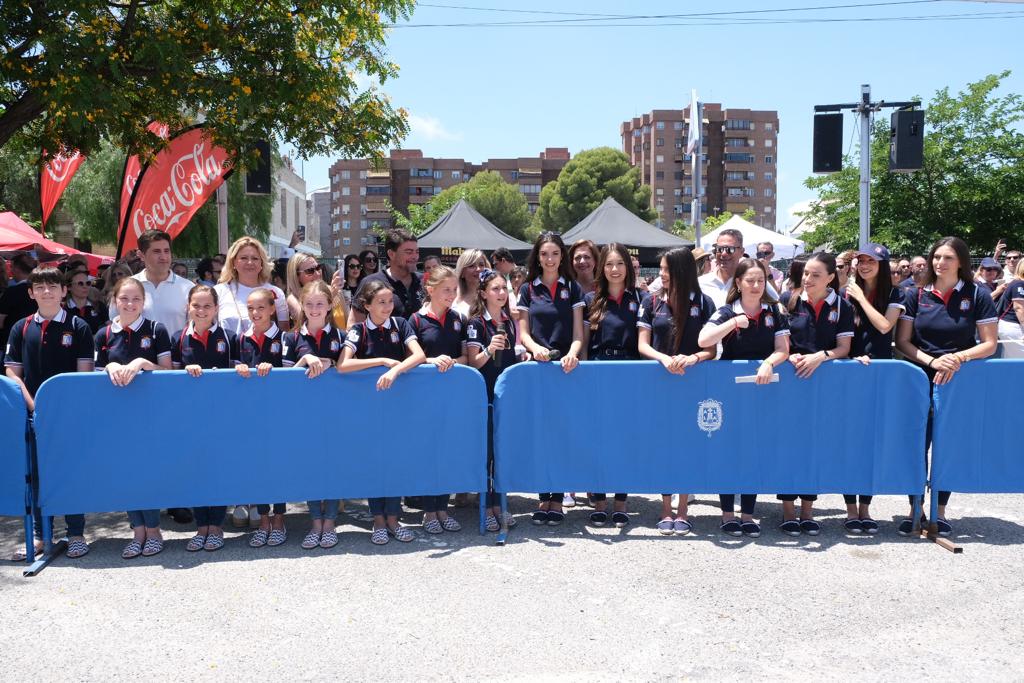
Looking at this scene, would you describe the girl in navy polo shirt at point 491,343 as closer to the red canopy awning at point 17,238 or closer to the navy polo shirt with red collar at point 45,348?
the navy polo shirt with red collar at point 45,348

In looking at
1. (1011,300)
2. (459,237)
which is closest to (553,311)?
(1011,300)

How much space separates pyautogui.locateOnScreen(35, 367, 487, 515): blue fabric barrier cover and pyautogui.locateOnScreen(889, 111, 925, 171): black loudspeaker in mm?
9385

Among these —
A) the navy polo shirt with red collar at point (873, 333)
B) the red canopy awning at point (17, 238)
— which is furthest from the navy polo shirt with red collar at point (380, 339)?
the red canopy awning at point (17, 238)

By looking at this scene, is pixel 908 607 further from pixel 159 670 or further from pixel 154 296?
pixel 154 296

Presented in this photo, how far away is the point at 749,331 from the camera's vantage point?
18.7 ft

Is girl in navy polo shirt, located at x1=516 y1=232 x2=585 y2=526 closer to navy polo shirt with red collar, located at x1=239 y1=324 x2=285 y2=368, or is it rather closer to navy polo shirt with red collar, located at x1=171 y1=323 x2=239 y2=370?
navy polo shirt with red collar, located at x1=239 y1=324 x2=285 y2=368

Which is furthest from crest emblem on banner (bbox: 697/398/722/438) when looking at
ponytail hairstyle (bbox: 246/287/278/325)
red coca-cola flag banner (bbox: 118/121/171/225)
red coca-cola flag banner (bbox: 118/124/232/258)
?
red coca-cola flag banner (bbox: 118/121/171/225)

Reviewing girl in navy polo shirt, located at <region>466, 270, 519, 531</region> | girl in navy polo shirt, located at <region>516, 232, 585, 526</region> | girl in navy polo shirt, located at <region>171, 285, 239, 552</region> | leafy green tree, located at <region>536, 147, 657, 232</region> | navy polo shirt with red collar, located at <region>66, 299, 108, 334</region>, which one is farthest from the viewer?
leafy green tree, located at <region>536, 147, 657, 232</region>

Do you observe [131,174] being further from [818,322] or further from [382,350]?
[818,322]

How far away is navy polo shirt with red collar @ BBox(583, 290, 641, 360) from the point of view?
6000 mm

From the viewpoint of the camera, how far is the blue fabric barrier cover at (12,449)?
518 cm

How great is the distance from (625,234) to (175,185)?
40.0 ft

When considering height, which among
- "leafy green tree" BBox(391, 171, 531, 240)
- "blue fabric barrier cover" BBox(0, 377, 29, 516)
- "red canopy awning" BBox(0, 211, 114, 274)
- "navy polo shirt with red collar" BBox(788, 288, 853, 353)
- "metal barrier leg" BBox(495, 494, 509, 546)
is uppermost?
"leafy green tree" BBox(391, 171, 531, 240)

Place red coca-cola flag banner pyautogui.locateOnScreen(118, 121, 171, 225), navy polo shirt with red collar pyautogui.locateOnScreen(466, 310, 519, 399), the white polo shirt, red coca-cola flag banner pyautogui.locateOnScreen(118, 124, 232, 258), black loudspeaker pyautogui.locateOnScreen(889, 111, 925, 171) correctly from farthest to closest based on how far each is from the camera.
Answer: black loudspeaker pyautogui.locateOnScreen(889, 111, 925, 171), red coca-cola flag banner pyautogui.locateOnScreen(118, 124, 232, 258), red coca-cola flag banner pyautogui.locateOnScreen(118, 121, 171, 225), the white polo shirt, navy polo shirt with red collar pyautogui.locateOnScreen(466, 310, 519, 399)
